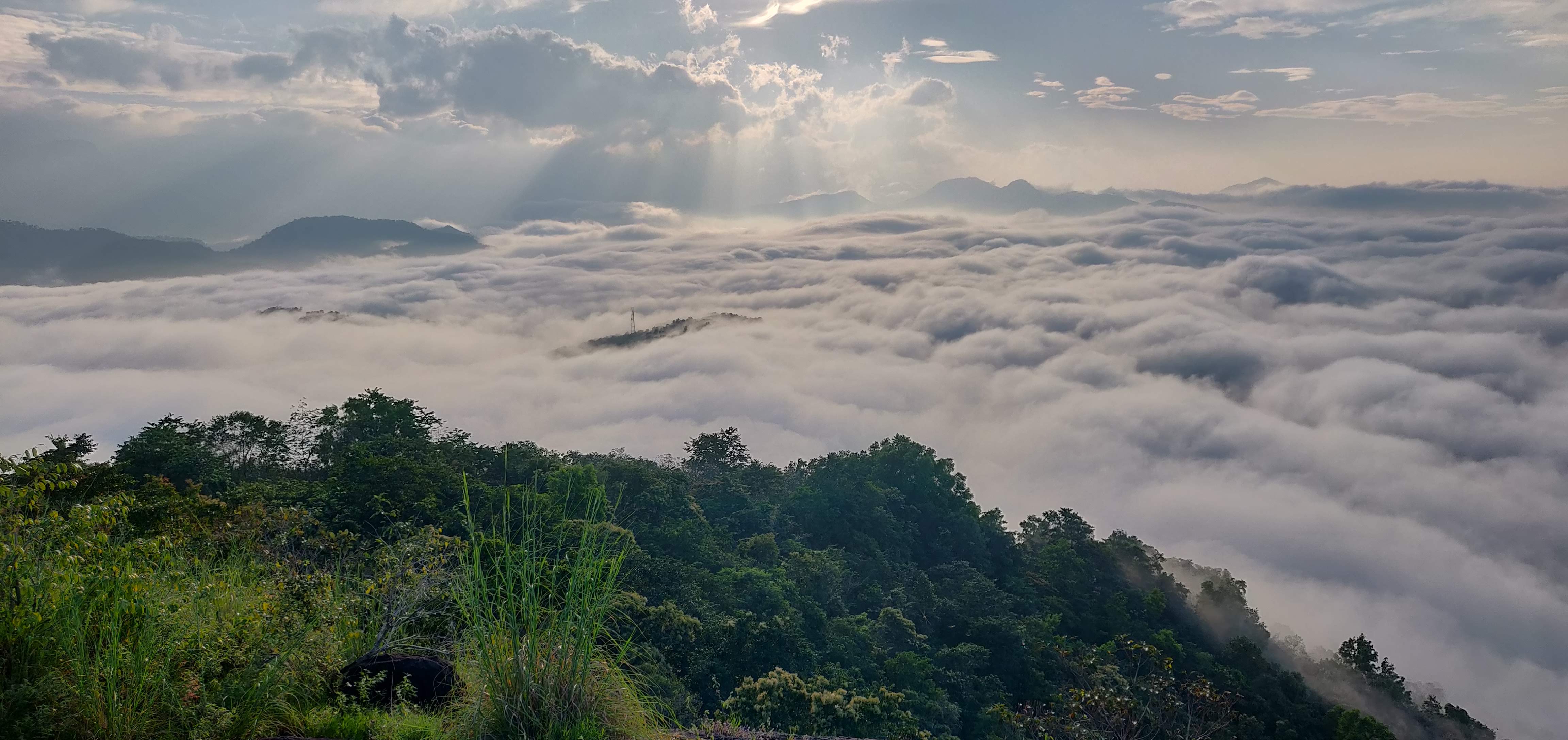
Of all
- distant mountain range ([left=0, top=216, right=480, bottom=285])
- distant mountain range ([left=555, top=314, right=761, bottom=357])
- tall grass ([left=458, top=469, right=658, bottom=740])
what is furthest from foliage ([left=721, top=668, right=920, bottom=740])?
distant mountain range ([left=0, top=216, right=480, bottom=285])

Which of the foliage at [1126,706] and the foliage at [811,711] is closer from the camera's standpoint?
the foliage at [1126,706]

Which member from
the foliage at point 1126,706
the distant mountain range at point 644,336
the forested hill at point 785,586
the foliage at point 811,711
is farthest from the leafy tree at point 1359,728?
the distant mountain range at point 644,336

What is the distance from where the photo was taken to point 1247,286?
5856 inches

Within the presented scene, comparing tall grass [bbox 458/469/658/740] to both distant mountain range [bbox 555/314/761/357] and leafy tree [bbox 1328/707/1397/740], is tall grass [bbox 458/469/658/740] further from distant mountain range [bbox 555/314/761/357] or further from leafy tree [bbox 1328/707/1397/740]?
distant mountain range [bbox 555/314/761/357]

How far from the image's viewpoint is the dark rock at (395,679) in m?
5.64

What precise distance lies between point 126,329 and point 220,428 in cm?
7893

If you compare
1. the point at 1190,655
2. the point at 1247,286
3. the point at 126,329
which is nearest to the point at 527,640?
the point at 1190,655

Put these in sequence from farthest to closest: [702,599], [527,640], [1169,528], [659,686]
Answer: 1. [1169,528]
2. [702,599]
3. [659,686]
4. [527,640]

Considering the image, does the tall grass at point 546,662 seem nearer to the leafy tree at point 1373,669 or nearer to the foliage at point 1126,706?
the foliage at point 1126,706

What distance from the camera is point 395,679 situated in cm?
580

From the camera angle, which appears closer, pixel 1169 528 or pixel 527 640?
pixel 527 640

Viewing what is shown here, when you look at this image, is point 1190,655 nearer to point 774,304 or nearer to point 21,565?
point 21,565

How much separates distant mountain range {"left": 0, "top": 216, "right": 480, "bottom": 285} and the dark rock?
154 meters

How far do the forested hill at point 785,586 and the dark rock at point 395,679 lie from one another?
0.25m
